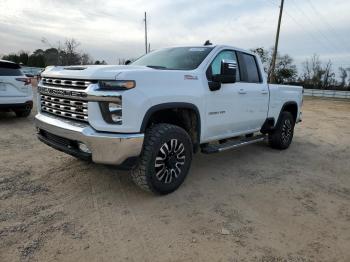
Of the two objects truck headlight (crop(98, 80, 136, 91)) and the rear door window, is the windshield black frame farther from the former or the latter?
the rear door window

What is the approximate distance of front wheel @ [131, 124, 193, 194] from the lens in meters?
3.95

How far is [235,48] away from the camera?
5637 millimetres

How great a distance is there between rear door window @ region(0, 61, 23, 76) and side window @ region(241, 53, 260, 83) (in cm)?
591

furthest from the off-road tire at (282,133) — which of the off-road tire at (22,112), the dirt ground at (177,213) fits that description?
the off-road tire at (22,112)

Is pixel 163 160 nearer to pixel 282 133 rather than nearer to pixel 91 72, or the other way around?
pixel 91 72

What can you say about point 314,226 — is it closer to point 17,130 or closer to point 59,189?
point 59,189

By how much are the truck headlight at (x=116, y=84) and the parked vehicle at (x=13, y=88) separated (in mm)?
5831

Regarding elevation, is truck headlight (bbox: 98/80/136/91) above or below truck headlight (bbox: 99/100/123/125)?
above

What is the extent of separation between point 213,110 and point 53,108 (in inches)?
83.9

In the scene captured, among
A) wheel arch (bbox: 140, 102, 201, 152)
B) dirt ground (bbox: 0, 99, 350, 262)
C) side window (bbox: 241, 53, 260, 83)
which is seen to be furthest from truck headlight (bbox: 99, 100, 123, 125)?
side window (bbox: 241, 53, 260, 83)

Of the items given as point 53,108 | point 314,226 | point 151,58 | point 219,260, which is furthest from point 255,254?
point 151,58

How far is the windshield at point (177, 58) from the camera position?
4.85 m

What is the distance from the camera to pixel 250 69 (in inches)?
237

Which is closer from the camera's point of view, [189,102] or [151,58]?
[189,102]
